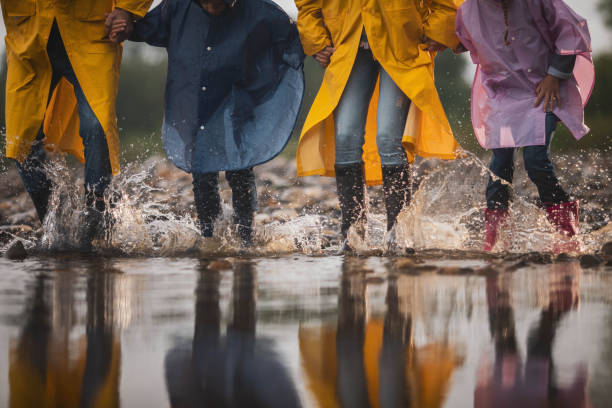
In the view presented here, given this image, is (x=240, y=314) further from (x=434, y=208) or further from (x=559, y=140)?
(x=559, y=140)

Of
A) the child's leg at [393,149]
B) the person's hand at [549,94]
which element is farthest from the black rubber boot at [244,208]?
the person's hand at [549,94]

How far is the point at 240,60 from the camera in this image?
435 cm

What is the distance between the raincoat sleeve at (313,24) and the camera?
4.18 m

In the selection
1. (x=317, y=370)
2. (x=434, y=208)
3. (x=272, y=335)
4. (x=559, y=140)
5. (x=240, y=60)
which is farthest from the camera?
→ (x=559, y=140)

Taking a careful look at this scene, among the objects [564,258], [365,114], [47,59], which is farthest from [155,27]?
[564,258]

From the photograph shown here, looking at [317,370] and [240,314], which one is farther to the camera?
[240,314]

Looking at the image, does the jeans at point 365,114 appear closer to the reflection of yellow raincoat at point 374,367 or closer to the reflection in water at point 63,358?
the reflection in water at point 63,358

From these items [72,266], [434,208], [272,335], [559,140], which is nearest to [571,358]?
A: [272,335]

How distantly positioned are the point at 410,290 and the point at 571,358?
1023 millimetres

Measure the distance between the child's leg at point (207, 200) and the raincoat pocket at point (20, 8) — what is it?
3.89ft

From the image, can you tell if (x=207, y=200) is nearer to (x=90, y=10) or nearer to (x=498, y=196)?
(x=90, y=10)

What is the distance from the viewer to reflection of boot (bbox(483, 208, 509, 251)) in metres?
4.18

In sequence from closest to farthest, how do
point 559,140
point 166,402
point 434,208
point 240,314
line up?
point 166,402
point 240,314
point 434,208
point 559,140

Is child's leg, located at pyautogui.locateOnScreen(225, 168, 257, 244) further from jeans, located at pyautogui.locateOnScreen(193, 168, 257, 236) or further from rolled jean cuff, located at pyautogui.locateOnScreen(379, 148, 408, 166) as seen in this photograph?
rolled jean cuff, located at pyautogui.locateOnScreen(379, 148, 408, 166)
